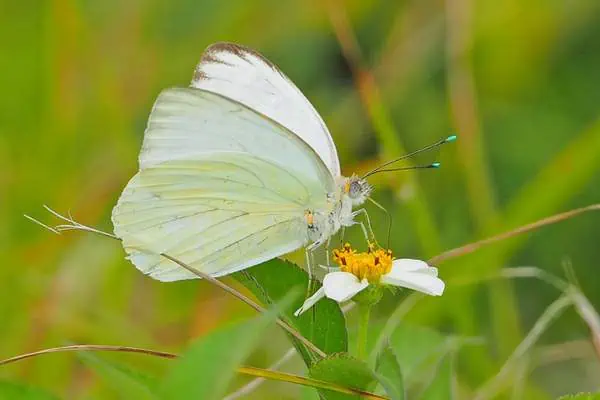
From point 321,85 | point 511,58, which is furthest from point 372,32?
point 511,58

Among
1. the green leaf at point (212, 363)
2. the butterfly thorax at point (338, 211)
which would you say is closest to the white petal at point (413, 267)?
the butterfly thorax at point (338, 211)

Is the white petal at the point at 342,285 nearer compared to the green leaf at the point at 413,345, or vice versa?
the white petal at the point at 342,285

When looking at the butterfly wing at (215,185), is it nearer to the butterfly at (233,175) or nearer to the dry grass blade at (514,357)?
the butterfly at (233,175)

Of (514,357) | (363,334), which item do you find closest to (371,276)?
(363,334)

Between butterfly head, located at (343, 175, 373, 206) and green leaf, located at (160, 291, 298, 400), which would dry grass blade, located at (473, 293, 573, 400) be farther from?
green leaf, located at (160, 291, 298, 400)

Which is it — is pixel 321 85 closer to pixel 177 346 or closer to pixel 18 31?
pixel 18 31
